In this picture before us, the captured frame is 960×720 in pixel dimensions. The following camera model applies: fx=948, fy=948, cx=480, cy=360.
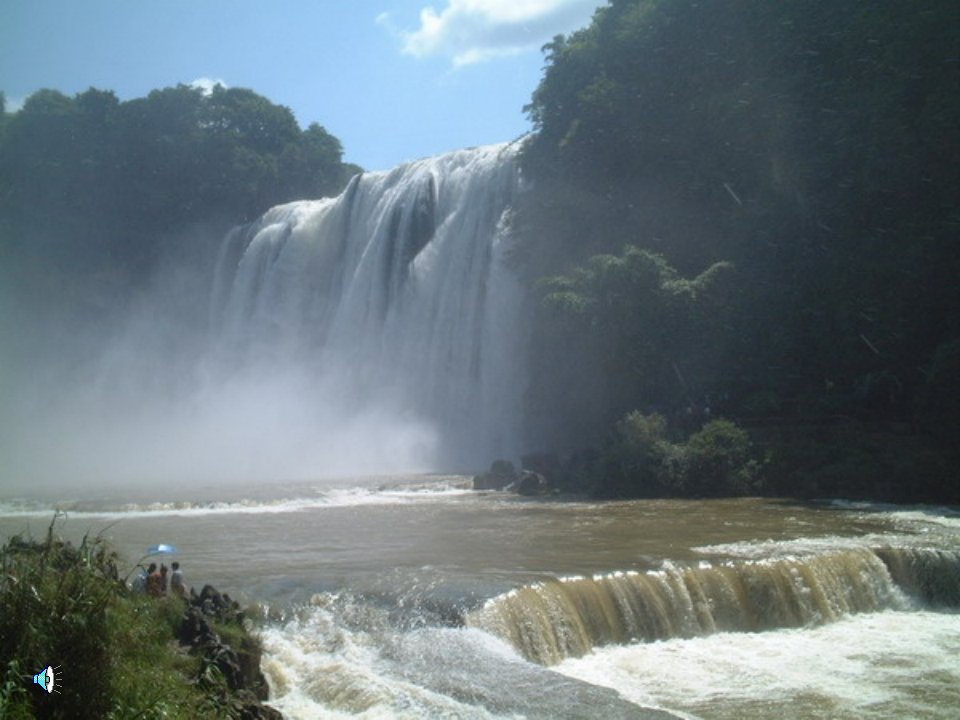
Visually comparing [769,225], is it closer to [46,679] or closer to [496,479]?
[496,479]

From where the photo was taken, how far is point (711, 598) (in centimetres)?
1221

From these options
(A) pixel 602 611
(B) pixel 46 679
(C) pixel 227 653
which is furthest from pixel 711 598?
(B) pixel 46 679

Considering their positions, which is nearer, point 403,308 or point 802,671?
point 802,671

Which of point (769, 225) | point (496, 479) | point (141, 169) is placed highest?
point (141, 169)

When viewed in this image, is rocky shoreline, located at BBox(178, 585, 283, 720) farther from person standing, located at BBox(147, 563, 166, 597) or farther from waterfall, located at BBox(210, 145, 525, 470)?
waterfall, located at BBox(210, 145, 525, 470)

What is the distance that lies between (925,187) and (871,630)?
1361cm

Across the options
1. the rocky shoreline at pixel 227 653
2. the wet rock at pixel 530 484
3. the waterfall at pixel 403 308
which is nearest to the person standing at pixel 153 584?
the rocky shoreline at pixel 227 653

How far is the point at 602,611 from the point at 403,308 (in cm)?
2298

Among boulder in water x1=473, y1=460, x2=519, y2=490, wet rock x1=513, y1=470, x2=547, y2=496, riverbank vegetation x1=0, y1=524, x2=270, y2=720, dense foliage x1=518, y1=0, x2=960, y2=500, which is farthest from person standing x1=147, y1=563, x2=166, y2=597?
dense foliage x1=518, y1=0, x2=960, y2=500

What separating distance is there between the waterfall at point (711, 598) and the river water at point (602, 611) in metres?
0.02

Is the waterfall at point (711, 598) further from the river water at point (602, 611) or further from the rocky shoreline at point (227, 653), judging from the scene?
the rocky shoreline at point (227, 653)

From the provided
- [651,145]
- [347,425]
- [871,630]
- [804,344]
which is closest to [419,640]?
[871,630]

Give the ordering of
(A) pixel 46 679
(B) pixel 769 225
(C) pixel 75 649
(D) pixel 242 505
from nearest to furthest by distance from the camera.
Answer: (A) pixel 46 679
(C) pixel 75 649
(D) pixel 242 505
(B) pixel 769 225

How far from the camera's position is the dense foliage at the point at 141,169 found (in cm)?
5456
